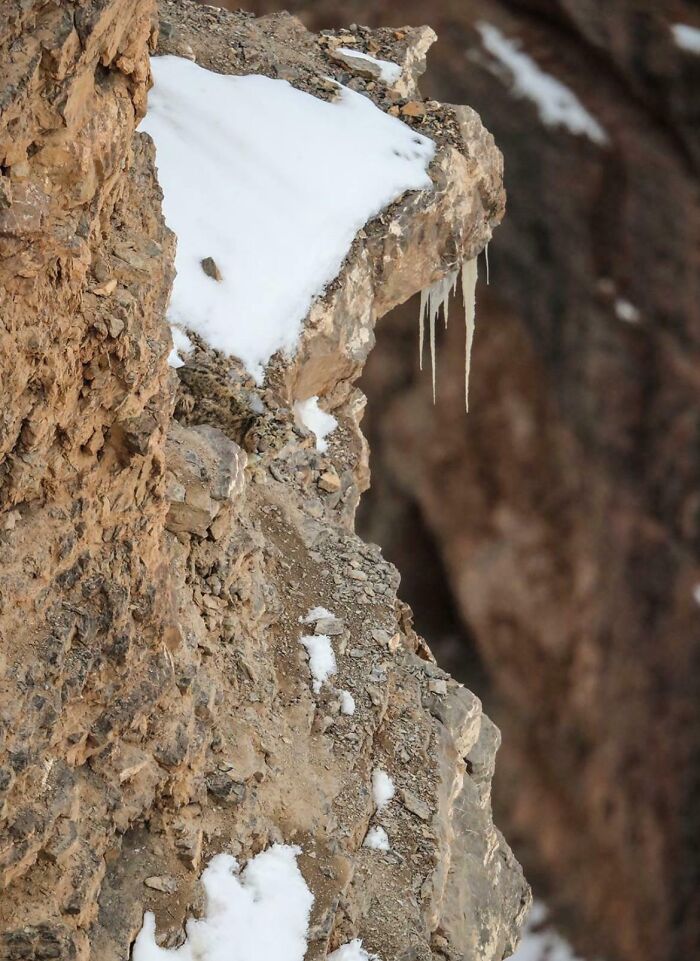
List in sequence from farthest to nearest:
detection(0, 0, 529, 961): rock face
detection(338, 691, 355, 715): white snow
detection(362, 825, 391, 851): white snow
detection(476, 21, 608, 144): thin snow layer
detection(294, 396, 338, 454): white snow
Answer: detection(476, 21, 608, 144): thin snow layer, detection(294, 396, 338, 454): white snow, detection(338, 691, 355, 715): white snow, detection(362, 825, 391, 851): white snow, detection(0, 0, 529, 961): rock face

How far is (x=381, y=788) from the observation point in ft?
23.4

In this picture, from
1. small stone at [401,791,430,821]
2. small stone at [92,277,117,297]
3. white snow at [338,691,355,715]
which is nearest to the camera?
small stone at [92,277,117,297]

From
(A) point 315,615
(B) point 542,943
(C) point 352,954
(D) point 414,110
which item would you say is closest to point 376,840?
(C) point 352,954

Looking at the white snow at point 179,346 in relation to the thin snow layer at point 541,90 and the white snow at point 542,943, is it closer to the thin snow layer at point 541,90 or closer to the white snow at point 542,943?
the thin snow layer at point 541,90

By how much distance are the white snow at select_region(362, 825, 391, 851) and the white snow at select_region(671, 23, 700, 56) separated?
563 inches

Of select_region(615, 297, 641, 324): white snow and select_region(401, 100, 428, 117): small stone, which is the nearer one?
select_region(401, 100, 428, 117): small stone

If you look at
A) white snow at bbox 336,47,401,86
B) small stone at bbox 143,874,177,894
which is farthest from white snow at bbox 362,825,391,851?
white snow at bbox 336,47,401,86

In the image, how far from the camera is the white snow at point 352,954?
6.22 meters

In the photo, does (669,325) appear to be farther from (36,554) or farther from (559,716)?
(36,554)

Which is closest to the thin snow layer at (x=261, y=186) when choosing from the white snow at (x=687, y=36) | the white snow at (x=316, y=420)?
the white snow at (x=316, y=420)

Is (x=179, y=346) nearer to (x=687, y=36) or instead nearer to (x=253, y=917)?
(x=253, y=917)

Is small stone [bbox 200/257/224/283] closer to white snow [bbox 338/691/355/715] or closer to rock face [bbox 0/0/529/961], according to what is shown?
rock face [bbox 0/0/529/961]

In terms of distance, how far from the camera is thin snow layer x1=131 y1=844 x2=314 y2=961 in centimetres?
570

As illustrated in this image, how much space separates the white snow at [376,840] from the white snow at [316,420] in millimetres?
3244
